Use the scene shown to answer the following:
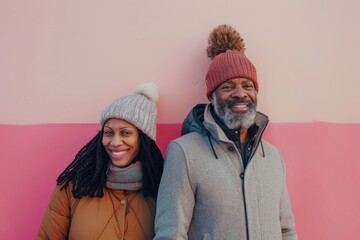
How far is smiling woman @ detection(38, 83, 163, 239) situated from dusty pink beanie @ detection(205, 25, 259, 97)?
419mm

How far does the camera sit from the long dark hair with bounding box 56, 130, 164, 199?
5.56 feet

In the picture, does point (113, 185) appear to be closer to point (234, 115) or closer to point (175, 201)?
point (175, 201)

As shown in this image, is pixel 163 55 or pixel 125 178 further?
pixel 163 55

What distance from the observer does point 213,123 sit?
Result: 1.68 meters

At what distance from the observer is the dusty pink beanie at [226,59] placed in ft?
5.75

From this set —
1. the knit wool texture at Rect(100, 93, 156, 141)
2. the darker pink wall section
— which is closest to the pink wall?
the darker pink wall section

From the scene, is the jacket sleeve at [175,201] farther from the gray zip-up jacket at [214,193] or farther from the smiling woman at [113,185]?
the smiling woman at [113,185]

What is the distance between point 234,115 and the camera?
1.70 m

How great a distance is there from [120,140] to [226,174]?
22.5 inches

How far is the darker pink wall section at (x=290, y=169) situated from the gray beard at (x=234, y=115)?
0.42 metres

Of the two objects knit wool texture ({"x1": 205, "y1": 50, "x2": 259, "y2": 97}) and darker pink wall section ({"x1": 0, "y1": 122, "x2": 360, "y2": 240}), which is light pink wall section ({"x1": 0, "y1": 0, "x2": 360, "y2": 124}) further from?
knit wool texture ({"x1": 205, "y1": 50, "x2": 259, "y2": 97})

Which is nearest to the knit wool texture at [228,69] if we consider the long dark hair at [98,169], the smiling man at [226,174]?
the smiling man at [226,174]

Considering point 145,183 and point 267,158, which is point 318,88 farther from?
point 145,183


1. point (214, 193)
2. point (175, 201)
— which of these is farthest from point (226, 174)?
point (175, 201)
